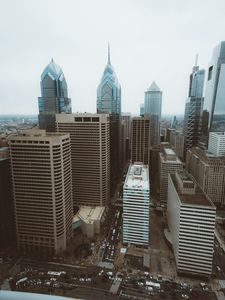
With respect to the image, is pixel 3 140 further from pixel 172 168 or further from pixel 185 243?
pixel 172 168

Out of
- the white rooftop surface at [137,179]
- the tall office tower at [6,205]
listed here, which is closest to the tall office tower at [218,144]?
the white rooftop surface at [137,179]

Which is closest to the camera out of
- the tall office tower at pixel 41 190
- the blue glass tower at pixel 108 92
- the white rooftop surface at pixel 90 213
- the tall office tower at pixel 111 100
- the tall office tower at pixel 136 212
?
the tall office tower at pixel 41 190

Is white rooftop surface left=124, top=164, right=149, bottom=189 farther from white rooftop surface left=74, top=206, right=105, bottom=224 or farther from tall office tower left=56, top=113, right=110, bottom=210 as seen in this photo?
white rooftop surface left=74, top=206, right=105, bottom=224

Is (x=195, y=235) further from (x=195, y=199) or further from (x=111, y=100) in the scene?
(x=111, y=100)

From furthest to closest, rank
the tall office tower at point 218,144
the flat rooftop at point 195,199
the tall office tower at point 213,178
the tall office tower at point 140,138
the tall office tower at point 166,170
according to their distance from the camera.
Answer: the tall office tower at point 218,144 → the tall office tower at point 140,138 → the tall office tower at point 166,170 → the tall office tower at point 213,178 → the flat rooftop at point 195,199

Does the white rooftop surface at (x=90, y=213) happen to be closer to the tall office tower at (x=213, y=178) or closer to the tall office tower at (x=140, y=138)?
the tall office tower at (x=140, y=138)

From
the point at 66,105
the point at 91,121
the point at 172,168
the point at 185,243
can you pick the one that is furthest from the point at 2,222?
the point at 66,105

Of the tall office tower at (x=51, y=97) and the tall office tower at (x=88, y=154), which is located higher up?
the tall office tower at (x=51, y=97)
